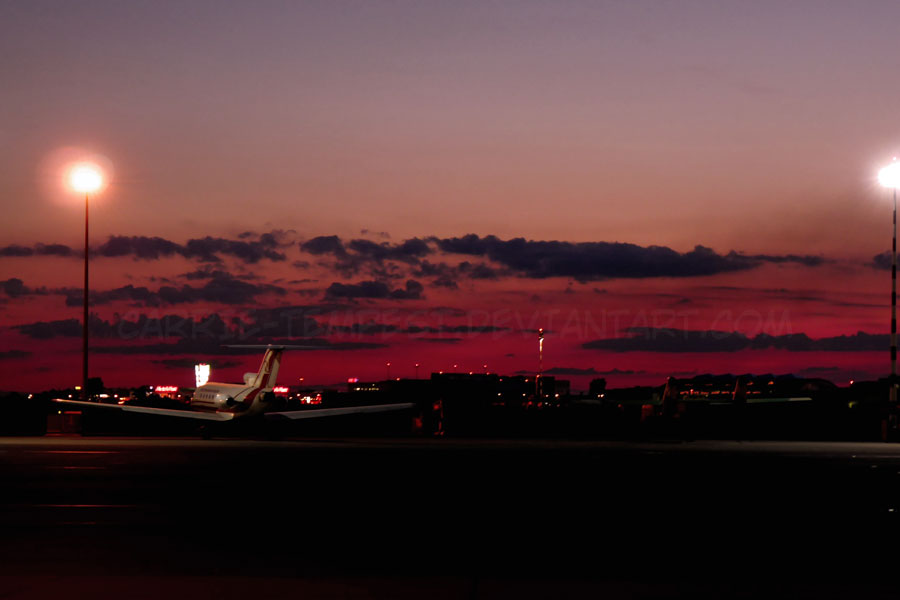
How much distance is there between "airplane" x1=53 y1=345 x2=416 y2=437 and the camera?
162 feet

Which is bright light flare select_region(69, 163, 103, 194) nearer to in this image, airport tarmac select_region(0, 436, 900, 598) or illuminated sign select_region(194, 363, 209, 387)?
airport tarmac select_region(0, 436, 900, 598)

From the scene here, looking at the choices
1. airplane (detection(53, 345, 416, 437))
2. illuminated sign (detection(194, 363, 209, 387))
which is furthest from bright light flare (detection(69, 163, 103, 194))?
illuminated sign (detection(194, 363, 209, 387))

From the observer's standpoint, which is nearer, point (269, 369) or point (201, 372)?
point (269, 369)

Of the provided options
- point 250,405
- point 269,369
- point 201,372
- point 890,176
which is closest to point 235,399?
point 250,405

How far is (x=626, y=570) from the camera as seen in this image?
12367mm

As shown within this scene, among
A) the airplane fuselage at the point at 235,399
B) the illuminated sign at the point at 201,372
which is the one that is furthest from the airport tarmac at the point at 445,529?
the illuminated sign at the point at 201,372

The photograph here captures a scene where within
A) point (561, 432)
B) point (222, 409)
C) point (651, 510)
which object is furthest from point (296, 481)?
point (561, 432)

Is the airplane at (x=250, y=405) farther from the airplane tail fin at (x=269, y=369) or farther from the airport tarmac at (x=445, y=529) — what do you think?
the airport tarmac at (x=445, y=529)

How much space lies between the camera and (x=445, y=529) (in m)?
16.1

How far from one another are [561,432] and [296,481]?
125 feet

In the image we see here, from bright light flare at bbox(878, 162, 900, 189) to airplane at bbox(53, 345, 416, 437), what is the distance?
26.6 metres

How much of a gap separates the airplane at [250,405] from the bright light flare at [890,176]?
26648 mm

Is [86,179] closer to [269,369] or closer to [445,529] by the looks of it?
[269,369]

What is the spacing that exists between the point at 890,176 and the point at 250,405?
3392 cm
